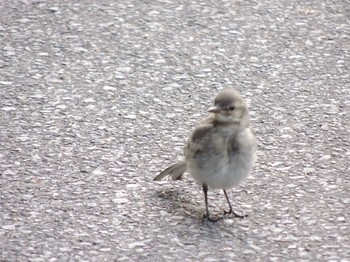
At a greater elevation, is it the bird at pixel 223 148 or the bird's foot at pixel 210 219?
the bird at pixel 223 148

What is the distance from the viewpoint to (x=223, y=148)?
5883 mm

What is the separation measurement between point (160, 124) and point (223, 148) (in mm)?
1439

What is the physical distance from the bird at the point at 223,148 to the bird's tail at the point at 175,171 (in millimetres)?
248

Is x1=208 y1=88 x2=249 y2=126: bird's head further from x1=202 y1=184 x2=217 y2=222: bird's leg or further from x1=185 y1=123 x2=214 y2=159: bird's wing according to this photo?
x1=202 y1=184 x2=217 y2=222: bird's leg

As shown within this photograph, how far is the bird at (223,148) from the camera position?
5887 millimetres

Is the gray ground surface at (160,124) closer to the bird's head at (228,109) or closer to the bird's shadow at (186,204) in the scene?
the bird's shadow at (186,204)

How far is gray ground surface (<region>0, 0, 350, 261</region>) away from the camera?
581 cm

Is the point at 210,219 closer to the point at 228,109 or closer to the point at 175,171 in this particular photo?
the point at 175,171

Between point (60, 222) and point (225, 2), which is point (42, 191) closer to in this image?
point (60, 222)

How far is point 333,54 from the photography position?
8.25 metres

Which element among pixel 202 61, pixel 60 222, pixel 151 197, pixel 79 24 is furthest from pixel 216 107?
pixel 79 24

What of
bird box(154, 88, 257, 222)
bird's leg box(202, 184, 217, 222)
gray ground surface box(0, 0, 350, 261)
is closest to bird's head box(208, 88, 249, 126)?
bird box(154, 88, 257, 222)

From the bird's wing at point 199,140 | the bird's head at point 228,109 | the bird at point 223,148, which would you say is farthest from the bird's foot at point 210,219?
the bird's head at point 228,109

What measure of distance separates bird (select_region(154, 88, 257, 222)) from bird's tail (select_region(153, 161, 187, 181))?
25 centimetres
